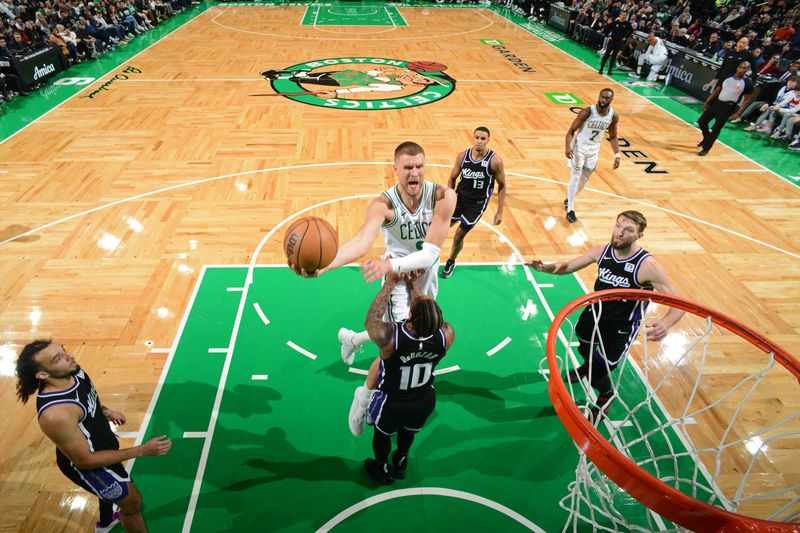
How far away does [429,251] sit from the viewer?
144 inches

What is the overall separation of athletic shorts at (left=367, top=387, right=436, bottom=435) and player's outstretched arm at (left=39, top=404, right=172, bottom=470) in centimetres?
139

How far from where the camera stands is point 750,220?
7.57 m

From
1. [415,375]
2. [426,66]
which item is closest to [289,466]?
[415,375]

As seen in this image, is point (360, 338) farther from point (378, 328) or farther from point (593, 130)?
point (593, 130)

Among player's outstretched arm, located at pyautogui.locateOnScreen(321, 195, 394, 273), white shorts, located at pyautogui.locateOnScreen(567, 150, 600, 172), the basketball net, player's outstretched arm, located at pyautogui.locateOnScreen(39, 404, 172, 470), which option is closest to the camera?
the basketball net

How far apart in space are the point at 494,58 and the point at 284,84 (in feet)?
24.3

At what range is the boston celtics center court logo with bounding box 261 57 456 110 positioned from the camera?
11.8 meters

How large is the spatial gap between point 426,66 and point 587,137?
30.1ft

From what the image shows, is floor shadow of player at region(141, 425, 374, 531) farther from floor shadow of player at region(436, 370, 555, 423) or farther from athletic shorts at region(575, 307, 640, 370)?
athletic shorts at region(575, 307, 640, 370)

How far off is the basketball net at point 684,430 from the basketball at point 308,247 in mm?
1695

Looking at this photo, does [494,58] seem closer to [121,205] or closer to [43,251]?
[121,205]

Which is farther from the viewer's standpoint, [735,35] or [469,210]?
[735,35]

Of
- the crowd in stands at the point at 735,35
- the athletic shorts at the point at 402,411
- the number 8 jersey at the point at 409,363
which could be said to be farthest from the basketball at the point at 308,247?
the crowd in stands at the point at 735,35

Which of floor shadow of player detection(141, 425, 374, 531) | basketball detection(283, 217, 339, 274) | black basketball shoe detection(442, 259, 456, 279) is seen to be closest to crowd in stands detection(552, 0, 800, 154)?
black basketball shoe detection(442, 259, 456, 279)
